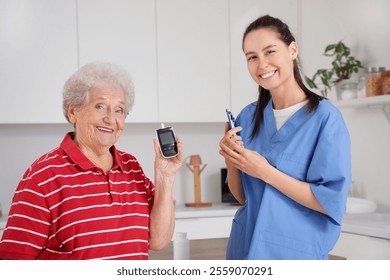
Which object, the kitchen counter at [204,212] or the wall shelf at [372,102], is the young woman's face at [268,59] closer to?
the wall shelf at [372,102]

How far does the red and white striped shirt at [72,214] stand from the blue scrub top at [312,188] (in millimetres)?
236

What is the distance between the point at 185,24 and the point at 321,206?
1.82 metres

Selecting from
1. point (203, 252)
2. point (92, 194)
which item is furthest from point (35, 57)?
point (92, 194)

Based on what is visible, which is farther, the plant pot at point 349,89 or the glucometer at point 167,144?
the plant pot at point 349,89

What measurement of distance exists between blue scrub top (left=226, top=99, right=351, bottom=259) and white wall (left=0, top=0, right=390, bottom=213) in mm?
1512

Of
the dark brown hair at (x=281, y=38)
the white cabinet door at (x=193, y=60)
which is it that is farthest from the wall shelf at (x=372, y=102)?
the dark brown hair at (x=281, y=38)

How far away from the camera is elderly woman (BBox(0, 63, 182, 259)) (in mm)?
902

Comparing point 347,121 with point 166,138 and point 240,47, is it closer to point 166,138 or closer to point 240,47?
point 240,47

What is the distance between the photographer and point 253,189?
3.63 feet

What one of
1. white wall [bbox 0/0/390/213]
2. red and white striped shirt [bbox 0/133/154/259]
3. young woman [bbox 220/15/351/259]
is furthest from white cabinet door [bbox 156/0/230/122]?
red and white striped shirt [bbox 0/133/154/259]

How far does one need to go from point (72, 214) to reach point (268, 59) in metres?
0.47

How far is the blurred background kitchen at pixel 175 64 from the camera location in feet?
8.09

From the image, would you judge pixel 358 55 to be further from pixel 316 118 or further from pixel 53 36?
pixel 316 118
